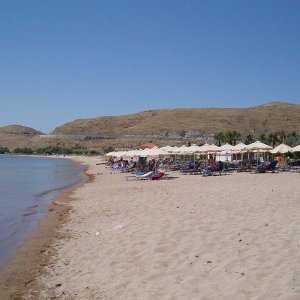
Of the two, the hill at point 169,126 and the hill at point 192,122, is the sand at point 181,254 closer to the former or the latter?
the hill at point 169,126

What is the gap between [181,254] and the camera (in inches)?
272

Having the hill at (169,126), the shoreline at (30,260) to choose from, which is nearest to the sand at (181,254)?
the shoreline at (30,260)

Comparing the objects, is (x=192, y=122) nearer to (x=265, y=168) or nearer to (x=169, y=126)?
(x=169, y=126)

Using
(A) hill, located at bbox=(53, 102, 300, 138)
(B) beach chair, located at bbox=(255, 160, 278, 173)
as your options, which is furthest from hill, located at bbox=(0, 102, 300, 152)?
(B) beach chair, located at bbox=(255, 160, 278, 173)

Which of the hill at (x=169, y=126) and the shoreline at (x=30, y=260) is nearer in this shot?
the shoreline at (x=30, y=260)

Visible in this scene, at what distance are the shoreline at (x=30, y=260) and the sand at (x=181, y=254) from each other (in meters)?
0.13

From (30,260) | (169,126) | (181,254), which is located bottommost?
(30,260)

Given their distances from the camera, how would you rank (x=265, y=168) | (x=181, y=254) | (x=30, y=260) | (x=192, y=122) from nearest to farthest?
(x=181, y=254) → (x=30, y=260) → (x=265, y=168) → (x=192, y=122)

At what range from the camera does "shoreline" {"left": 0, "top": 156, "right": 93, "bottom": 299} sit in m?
6.30

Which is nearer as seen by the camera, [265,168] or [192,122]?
[265,168]

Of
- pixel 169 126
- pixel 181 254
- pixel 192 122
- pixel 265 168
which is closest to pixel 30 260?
pixel 181 254

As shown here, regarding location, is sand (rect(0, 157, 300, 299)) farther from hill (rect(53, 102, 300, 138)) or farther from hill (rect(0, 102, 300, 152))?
hill (rect(53, 102, 300, 138))

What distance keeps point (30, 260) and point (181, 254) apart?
3.03 m

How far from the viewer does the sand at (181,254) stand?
5387 millimetres
